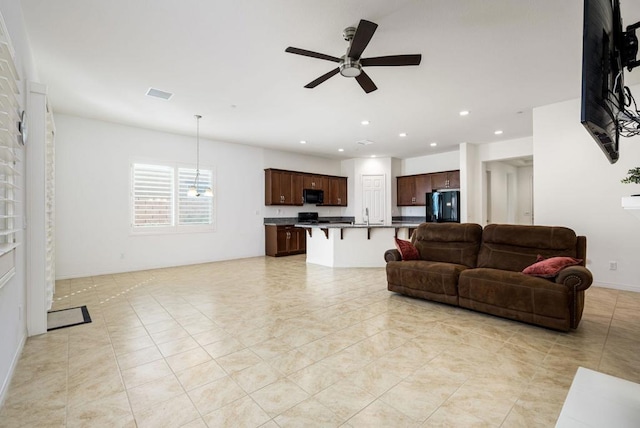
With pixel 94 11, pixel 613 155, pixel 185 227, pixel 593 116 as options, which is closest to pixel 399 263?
pixel 613 155

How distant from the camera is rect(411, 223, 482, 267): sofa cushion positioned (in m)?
4.01

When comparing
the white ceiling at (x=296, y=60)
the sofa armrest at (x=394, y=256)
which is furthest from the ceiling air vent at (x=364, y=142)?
the sofa armrest at (x=394, y=256)

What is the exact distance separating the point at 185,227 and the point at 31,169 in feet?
12.5

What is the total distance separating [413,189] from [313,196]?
9.94 ft

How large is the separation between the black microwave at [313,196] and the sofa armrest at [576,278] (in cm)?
641

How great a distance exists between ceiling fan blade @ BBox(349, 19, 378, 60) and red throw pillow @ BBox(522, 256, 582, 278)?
112 inches

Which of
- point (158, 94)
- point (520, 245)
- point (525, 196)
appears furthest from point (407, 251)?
point (525, 196)

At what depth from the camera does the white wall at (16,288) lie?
6.47 feet

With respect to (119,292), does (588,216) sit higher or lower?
higher

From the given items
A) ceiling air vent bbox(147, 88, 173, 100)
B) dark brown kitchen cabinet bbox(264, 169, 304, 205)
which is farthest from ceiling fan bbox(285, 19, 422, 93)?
dark brown kitchen cabinet bbox(264, 169, 304, 205)

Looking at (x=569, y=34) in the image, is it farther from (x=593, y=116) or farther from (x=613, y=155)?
(x=593, y=116)

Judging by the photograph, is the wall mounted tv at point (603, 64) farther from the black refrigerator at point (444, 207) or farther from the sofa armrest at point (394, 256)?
the black refrigerator at point (444, 207)

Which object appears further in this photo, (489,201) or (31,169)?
(489,201)

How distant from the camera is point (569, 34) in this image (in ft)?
9.45
